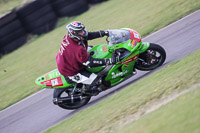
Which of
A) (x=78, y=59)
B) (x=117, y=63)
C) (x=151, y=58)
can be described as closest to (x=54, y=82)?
(x=78, y=59)

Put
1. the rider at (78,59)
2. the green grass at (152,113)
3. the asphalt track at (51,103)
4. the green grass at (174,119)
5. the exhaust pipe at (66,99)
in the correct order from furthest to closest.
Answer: the asphalt track at (51,103)
the exhaust pipe at (66,99)
the rider at (78,59)
the green grass at (152,113)
the green grass at (174,119)

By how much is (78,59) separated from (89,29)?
28.2 feet

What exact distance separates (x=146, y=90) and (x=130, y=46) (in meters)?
1.38

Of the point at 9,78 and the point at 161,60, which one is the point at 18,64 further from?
the point at 161,60

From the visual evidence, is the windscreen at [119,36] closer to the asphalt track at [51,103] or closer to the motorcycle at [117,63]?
the motorcycle at [117,63]

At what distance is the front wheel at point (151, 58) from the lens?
707cm

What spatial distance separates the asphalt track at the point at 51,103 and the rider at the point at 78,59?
833mm

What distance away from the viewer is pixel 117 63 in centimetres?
702

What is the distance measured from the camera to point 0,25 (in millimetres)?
15758

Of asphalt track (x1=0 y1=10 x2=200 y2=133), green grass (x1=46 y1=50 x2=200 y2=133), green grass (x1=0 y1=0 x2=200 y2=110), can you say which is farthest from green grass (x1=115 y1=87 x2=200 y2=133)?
green grass (x1=0 y1=0 x2=200 y2=110)

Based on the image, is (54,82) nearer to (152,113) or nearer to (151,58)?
(151,58)

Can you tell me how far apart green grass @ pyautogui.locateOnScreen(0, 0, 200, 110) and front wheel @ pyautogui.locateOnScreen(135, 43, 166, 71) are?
13.5ft

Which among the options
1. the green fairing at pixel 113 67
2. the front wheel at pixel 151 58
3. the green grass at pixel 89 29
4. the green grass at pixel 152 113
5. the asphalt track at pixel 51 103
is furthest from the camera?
the green grass at pixel 89 29

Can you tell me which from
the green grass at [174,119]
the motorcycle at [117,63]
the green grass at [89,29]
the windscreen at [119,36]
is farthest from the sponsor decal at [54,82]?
the green grass at [89,29]
